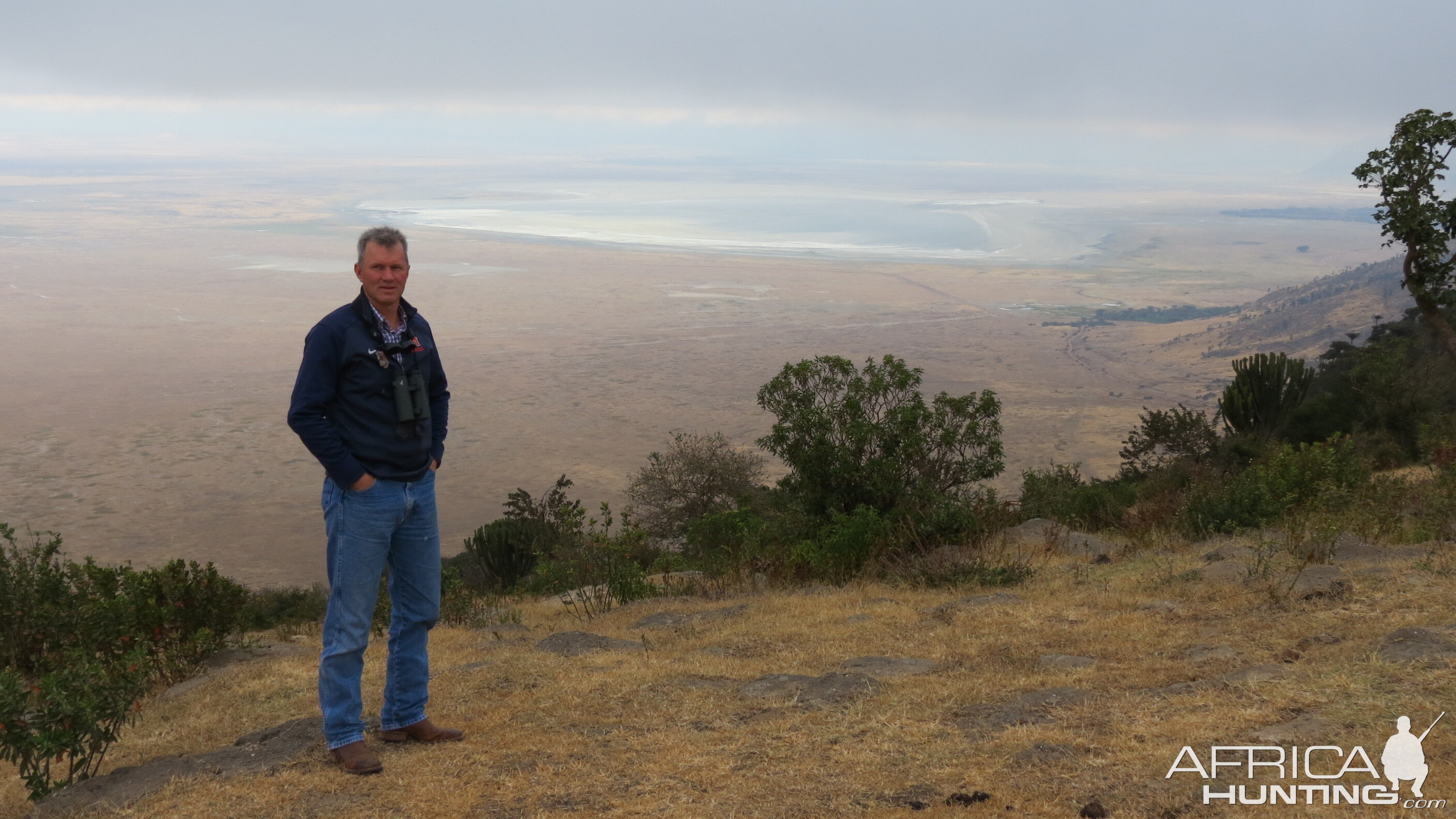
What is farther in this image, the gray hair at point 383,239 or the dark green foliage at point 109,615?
the dark green foliage at point 109,615

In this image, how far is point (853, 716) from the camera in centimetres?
450

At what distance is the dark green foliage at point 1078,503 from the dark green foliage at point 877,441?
4.37ft

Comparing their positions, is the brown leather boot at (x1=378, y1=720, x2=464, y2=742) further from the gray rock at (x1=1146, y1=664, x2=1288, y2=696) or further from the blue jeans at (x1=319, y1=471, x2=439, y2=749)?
the gray rock at (x1=1146, y1=664, x2=1288, y2=696)

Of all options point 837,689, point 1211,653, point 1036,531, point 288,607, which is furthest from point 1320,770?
point 288,607

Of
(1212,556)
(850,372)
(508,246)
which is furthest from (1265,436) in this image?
(508,246)

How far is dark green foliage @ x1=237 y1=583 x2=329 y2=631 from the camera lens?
11.9 m

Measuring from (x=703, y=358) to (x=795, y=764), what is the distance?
281ft

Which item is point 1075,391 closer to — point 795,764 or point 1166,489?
point 1166,489

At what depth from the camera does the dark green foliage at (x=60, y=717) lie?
388 cm

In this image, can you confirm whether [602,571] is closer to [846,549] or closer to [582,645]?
[846,549]

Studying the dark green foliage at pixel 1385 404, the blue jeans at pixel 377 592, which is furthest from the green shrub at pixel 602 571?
the dark green foliage at pixel 1385 404

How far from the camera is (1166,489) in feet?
41.3

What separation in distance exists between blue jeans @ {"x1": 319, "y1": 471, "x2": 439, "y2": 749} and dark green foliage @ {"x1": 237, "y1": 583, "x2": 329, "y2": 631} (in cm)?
525

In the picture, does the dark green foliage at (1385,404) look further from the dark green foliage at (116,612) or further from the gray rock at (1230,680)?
the dark green foliage at (116,612)
